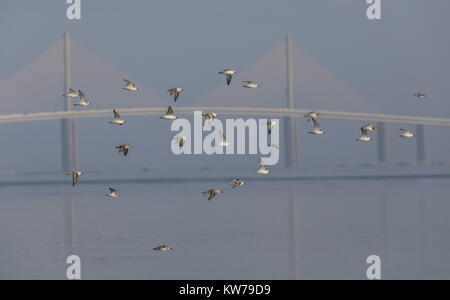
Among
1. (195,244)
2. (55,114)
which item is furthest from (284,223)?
(55,114)

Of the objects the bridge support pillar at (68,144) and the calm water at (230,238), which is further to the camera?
the bridge support pillar at (68,144)

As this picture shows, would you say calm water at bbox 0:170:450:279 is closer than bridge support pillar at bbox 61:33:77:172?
Yes

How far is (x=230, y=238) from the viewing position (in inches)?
961

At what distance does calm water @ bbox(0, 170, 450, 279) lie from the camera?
1841cm

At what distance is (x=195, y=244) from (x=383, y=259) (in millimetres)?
4246

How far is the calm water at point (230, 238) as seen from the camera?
18.4 m

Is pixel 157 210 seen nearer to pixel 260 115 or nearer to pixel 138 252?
pixel 138 252

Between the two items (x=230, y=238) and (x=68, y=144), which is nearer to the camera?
(x=230, y=238)
